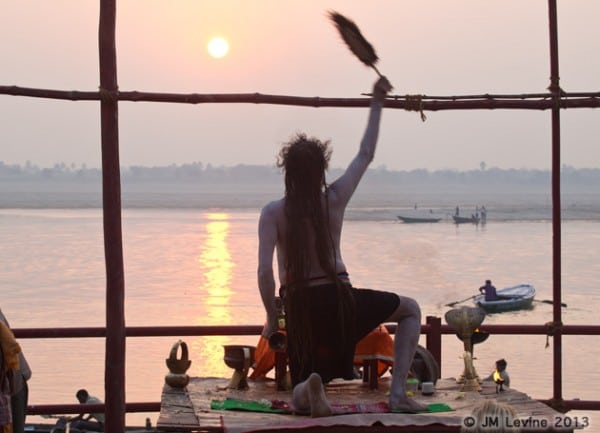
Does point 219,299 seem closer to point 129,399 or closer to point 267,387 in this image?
point 129,399

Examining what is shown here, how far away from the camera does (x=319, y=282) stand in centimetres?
512

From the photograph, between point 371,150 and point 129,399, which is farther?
point 129,399

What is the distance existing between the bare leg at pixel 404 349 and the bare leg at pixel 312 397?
34 centimetres

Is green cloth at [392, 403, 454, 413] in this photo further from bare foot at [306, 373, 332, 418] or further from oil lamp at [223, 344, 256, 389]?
oil lamp at [223, 344, 256, 389]

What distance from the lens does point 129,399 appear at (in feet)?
46.5

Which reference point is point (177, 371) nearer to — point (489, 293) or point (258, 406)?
point (258, 406)

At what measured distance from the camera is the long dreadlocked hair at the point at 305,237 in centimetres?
510

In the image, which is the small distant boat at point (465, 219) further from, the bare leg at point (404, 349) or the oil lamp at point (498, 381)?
the bare leg at point (404, 349)

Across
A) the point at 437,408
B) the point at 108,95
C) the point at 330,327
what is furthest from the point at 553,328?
the point at 108,95

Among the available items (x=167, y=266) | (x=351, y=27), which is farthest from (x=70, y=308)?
(x=351, y=27)

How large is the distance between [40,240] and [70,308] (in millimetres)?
18330

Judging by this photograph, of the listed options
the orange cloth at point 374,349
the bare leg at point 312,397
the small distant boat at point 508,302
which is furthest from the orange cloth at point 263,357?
the small distant boat at point 508,302

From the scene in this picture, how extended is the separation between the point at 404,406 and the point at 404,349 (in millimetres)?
257

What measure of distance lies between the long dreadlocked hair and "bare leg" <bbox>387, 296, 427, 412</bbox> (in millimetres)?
215
